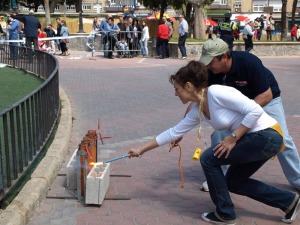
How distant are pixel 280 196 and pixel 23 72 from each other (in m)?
12.7

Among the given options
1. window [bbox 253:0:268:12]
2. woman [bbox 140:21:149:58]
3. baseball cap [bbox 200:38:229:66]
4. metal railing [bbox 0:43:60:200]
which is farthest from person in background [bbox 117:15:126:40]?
window [bbox 253:0:268:12]

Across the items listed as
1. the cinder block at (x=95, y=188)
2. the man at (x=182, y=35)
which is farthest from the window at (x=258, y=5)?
the cinder block at (x=95, y=188)

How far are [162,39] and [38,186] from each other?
57.3 feet

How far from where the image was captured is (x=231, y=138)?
3900 millimetres

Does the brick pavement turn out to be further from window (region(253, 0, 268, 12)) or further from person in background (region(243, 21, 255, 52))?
window (region(253, 0, 268, 12))

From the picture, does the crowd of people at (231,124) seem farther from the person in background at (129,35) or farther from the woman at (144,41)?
the woman at (144,41)

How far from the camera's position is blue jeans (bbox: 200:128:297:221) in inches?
154

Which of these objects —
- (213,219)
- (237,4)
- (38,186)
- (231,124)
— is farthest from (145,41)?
(237,4)

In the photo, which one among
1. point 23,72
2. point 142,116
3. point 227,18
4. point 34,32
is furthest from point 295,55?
point 142,116

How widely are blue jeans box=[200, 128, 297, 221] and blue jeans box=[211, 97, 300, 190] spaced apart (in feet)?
1.91

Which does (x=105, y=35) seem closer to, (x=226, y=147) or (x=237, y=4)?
(x=226, y=147)

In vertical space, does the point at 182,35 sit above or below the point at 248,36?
above

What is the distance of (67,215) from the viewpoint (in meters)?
4.58

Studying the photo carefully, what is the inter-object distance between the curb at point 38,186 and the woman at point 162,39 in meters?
15.0
